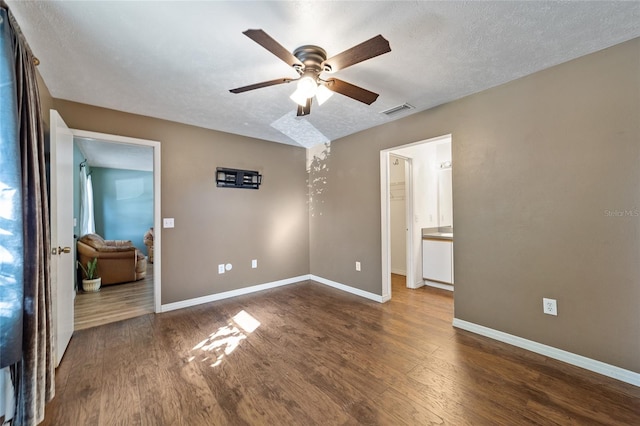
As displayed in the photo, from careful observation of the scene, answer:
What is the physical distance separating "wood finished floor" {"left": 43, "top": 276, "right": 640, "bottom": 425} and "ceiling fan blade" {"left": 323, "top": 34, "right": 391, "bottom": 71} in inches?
85.0

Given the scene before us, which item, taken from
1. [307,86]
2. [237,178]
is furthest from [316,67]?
[237,178]

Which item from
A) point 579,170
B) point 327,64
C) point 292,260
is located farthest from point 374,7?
point 292,260

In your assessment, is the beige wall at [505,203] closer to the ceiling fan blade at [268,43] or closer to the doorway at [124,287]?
the doorway at [124,287]

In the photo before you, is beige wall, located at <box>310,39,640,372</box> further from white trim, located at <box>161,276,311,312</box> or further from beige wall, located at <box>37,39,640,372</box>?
white trim, located at <box>161,276,311,312</box>

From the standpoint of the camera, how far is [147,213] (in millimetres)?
7156

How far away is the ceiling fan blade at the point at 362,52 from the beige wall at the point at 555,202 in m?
1.71

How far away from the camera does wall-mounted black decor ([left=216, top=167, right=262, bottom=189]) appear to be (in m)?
3.74

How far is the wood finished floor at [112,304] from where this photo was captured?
3074 mm

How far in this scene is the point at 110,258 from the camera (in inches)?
175

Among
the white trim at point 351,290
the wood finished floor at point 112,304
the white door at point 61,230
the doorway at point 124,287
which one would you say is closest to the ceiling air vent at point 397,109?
the white trim at point 351,290

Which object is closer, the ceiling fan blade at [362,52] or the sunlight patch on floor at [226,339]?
the ceiling fan blade at [362,52]

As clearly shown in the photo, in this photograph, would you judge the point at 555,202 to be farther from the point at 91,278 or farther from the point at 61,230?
the point at 91,278

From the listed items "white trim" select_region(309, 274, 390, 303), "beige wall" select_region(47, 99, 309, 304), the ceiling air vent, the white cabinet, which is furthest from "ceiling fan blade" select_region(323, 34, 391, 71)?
the white cabinet

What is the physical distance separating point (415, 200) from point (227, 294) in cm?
323
